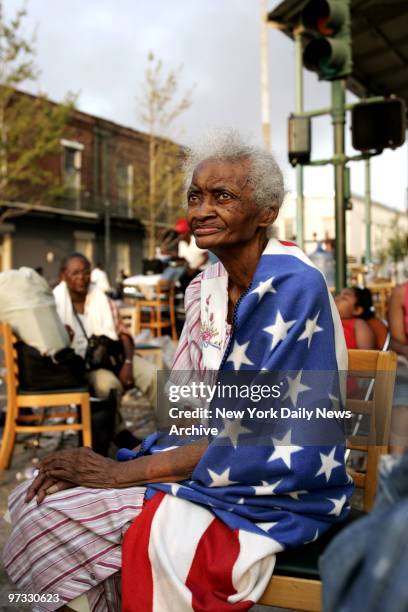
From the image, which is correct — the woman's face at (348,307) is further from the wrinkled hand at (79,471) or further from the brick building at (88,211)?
the brick building at (88,211)

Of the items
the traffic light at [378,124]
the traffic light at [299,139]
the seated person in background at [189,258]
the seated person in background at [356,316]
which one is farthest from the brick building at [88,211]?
the seated person in background at [356,316]

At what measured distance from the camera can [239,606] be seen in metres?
1.46

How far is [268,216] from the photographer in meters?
1.93

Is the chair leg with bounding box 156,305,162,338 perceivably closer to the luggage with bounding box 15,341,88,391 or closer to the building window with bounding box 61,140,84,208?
the luggage with bounding box 15,341,88,391

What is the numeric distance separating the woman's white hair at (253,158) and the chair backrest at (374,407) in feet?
1.92

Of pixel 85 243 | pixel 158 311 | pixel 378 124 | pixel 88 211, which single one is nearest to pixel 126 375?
pixel 378 124

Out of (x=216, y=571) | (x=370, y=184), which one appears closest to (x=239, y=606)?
(x=216, y=571)

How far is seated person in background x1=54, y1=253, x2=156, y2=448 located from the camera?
4.96 metres

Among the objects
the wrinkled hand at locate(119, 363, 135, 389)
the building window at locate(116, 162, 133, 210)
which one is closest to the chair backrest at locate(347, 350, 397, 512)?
the wrinkled hand at locate(119, 363, 135, 389)

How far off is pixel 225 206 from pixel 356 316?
8.22 feet

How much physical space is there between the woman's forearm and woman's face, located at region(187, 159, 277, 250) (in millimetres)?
611

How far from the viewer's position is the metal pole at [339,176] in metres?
4.99

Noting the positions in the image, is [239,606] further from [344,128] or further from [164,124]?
[164,124]

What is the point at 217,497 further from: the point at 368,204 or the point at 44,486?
the point at 368,204
